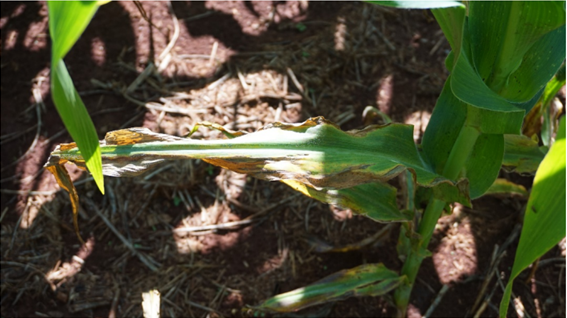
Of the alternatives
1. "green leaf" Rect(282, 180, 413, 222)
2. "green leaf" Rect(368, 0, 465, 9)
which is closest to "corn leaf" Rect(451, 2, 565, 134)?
"green leaf" Rect(368, 0, 465, 9)

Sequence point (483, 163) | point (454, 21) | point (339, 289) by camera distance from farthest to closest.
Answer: point (339, 289), point (483, 163), point (454, 21)

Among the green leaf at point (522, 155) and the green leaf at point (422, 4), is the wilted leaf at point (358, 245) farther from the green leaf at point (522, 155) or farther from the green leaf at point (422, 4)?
the green leaf at point (422, 4)

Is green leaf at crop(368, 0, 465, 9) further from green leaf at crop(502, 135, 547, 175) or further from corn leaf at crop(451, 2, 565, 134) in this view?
green leaf at crop(502, 135, 547, 175)

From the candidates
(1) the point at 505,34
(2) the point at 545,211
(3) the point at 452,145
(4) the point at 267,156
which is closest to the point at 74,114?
(4) the point at 267,156

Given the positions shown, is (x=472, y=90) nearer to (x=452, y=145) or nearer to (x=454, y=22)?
(x=454, y=22)

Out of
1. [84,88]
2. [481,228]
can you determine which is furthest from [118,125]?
[481,228]

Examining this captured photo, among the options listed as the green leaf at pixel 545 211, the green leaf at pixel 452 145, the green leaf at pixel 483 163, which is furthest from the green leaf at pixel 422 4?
the green leaf at pixel 483 163
